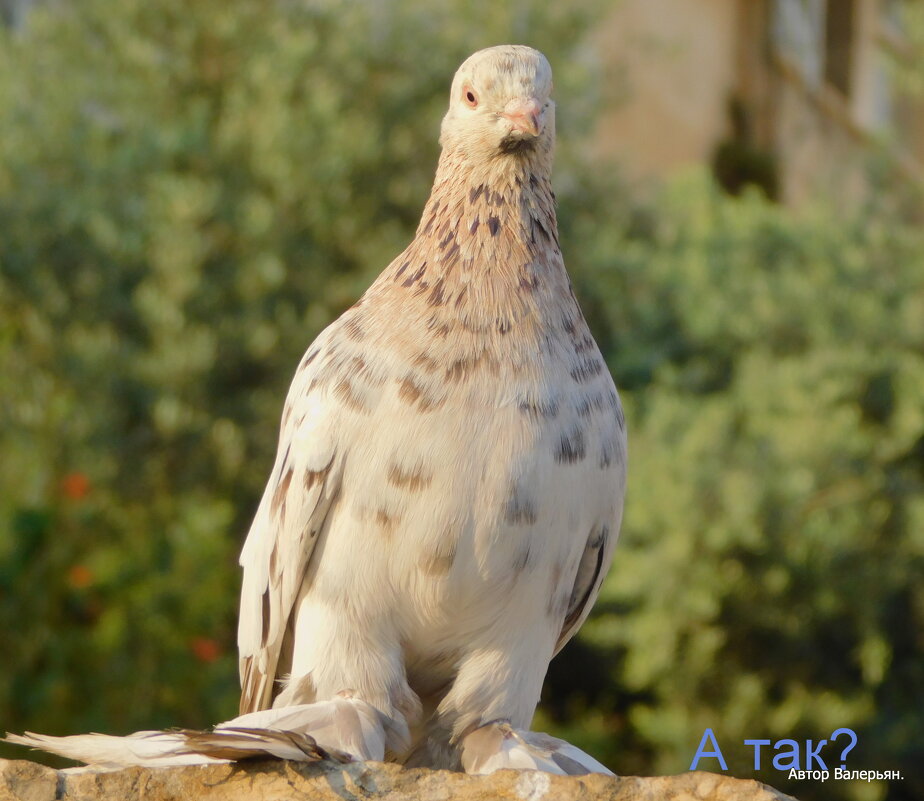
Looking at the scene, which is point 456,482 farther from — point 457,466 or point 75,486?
point 75,486

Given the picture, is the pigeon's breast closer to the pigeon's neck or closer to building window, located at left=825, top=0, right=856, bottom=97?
the pigeon's neck

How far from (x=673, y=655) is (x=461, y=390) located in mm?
4209

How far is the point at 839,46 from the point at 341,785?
1790 centimetres

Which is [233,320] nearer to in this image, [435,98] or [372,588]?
[435,98]

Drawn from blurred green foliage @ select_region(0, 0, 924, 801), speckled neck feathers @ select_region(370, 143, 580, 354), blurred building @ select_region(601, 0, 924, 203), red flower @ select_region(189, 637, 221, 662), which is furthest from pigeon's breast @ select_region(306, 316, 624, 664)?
blurred building @ select_region(601, 0, 924, 203)

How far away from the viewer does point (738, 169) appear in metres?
15.5

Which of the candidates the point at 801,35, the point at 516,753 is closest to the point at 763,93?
the point at 801,35

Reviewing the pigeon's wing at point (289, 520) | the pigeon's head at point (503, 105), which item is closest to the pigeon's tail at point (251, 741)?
the pigeon's wing at point (289, 520)

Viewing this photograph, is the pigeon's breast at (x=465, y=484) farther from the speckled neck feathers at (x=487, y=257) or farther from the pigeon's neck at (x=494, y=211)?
the pigeon's neck at (x=494, y=211)

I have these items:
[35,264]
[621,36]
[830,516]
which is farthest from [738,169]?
[35,264]

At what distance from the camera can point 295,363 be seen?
776cm

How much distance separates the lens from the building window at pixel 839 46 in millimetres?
18500

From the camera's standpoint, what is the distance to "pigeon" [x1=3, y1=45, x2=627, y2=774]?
3.18m

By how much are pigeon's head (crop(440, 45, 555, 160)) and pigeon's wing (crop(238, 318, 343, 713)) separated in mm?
653
